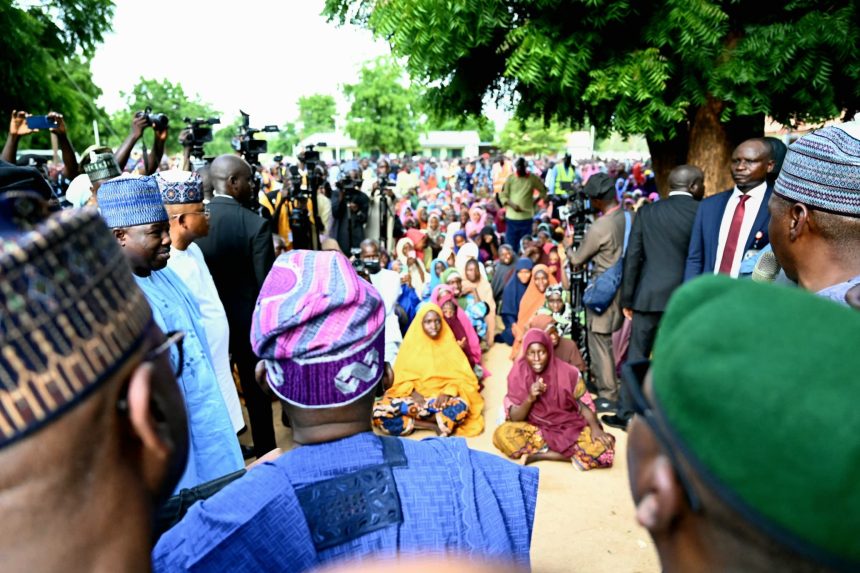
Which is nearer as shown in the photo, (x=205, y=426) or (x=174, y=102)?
(x=205, y=426)

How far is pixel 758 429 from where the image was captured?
569mm

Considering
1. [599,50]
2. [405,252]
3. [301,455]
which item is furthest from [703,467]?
[405,252]

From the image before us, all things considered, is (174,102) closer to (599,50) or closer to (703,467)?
(599,50)

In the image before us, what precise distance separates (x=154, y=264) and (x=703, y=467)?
7.23 ft

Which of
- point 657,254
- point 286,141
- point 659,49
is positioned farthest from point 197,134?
point 286,141

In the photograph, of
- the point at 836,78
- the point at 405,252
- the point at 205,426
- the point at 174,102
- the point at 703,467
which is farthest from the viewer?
the point at 174,102

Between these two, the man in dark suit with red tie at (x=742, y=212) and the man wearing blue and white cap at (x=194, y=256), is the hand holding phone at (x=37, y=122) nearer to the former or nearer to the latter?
the man wearing blue and white cap at (x=194, y=256)

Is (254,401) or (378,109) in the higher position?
(378,109)

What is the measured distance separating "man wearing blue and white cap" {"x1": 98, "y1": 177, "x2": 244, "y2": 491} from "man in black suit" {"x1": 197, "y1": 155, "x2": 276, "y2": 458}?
1.27 meters

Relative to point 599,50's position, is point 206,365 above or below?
below

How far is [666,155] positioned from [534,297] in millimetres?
2032

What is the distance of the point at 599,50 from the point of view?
4.39 meters

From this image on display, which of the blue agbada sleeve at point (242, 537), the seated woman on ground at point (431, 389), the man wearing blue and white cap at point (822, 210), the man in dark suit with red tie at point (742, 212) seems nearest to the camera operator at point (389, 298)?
the seated woman on ground at point (431, 389)

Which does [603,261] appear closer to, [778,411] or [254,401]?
[254,401]
